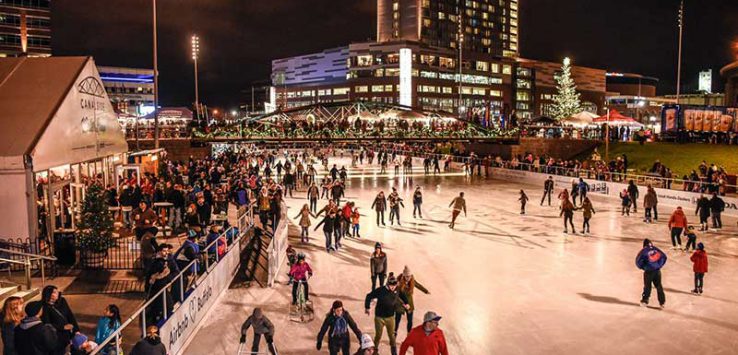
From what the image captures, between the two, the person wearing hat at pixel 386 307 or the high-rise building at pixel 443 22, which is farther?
the high-rise building at pixel 443 22

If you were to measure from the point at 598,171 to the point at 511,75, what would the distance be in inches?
3981

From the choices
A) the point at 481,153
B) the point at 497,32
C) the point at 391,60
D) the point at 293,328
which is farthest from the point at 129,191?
the point at 497,32

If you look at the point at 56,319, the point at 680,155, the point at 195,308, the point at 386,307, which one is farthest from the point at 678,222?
Result: the point at 680,155

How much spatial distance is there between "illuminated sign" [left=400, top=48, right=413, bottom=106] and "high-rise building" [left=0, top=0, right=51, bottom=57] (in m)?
58.0

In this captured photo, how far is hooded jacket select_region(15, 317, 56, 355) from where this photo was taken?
6566 mm

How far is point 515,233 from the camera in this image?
1980 cm

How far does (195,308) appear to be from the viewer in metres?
9.98

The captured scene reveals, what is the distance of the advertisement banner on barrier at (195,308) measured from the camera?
336 inches

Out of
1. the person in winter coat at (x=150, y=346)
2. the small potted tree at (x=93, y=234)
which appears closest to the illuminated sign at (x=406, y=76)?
the small potted tree at (x=93, y=234)

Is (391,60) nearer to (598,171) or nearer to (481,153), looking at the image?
(481,153)

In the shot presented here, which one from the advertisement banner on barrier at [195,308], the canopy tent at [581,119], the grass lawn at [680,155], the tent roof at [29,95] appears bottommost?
the advertisement banner on barrier at [195,308]

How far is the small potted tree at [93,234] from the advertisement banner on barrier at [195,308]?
289cm

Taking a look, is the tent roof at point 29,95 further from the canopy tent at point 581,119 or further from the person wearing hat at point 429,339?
the canopy tent at point 581,119

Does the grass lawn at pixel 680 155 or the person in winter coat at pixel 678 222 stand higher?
the grass lawn at pixel 680 155
